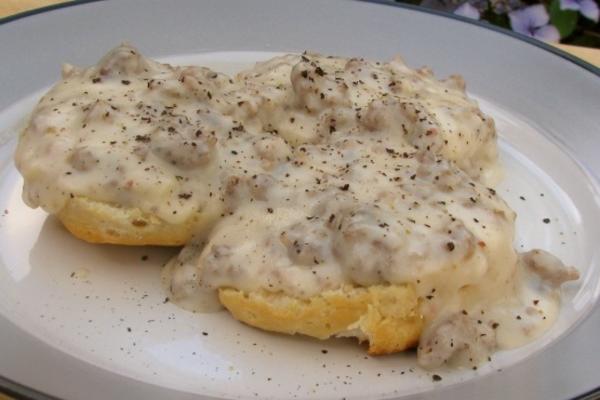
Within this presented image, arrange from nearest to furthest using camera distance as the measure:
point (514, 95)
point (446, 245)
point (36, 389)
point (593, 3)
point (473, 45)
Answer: point (36, 389) → point (446, 245) → point (514, 95) → point (473, 45) → point (593, 3)

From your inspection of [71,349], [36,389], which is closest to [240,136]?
[71,349]

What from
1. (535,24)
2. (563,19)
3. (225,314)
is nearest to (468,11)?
(535,24)

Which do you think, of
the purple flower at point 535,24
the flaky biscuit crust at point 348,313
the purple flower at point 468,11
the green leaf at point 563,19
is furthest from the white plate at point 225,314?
the green leaf at point 563,19

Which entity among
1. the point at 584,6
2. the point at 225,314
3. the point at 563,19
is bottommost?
the point at 225,314

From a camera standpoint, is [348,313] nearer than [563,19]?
Yes

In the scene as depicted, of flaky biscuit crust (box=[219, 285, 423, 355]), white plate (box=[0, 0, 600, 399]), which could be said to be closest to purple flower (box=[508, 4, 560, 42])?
white plate (box=[0, 0, 600, 399])

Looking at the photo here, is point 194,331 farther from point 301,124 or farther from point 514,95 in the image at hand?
point 514,95

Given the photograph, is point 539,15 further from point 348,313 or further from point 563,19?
point 348,313
